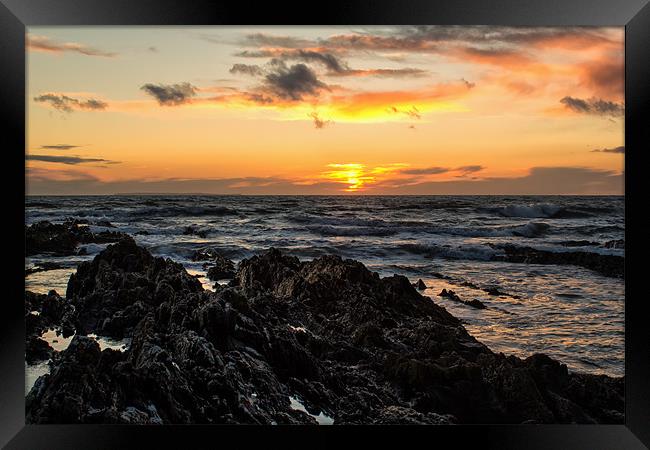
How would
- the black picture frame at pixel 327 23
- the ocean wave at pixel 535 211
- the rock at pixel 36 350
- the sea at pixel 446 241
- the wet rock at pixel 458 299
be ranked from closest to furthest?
the black picture frame at pixel 327 23
the rock at pixel 36 350
the sea at pixel 446 241
the wet rock at pixel 458 299
the ocean wave at pixel 535 211

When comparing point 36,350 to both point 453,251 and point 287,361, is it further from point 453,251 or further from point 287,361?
point 453,251

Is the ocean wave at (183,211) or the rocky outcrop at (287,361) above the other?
the ocean wave at (183,211)

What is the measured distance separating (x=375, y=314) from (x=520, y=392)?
122 cm

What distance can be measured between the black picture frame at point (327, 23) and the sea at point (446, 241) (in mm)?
1542

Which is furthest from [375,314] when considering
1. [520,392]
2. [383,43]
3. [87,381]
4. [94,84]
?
[94,84]

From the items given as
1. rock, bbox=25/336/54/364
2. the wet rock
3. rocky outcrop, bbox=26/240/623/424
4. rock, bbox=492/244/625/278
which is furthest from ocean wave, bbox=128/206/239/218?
rock, bbox=492/244/625/278

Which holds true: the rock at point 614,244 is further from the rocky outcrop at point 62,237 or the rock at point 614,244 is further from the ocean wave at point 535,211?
the rocky outcrop at point 62,237

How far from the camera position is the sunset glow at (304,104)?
15.0 ft

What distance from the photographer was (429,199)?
5477mm

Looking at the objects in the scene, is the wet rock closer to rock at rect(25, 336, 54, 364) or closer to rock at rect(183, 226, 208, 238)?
rock at rect(183, 226, 208, 238)

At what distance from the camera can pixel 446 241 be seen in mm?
5441

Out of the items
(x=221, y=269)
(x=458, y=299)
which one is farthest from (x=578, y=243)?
(x=221, y=269)

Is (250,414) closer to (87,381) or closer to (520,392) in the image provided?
(87,381)

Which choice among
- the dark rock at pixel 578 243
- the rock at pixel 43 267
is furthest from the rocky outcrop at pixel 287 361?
the dark rock at pixel 578 243
